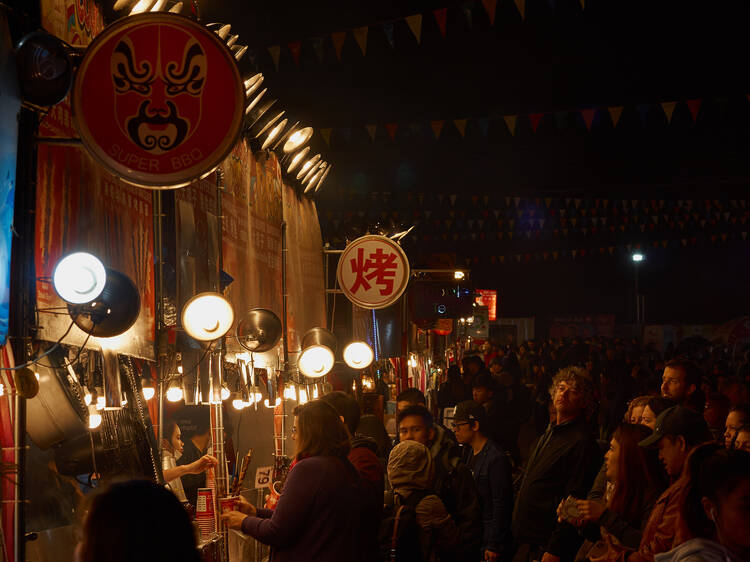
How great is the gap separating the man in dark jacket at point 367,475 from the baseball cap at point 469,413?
100cm

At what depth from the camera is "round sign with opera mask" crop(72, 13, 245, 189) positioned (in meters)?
5.16

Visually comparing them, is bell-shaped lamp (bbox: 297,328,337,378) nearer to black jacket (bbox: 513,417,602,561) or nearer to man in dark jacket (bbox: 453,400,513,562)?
man in dark jacket (bbox: 453,400,513,562)

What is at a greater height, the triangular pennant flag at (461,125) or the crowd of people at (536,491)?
the triangular pennant flag at (461,125)

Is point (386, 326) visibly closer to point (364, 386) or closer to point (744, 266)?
point (364, 386)

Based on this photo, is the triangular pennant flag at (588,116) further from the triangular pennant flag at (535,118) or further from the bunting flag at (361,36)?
the bunting flag at (361,36)

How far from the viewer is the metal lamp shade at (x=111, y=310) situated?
5.46 meters

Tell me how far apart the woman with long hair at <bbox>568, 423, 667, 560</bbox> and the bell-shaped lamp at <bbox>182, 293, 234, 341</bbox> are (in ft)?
12.0

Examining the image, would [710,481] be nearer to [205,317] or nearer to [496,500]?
[496,500]

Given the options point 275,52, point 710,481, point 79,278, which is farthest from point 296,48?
point 710,481

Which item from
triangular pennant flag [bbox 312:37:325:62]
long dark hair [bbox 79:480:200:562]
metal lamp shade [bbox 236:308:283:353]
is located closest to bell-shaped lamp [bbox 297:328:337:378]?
metal lamp shade [bbox 236:308:283:353]

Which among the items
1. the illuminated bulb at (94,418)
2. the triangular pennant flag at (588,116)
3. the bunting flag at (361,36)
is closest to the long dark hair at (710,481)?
the illuminated bulb at (94,418)

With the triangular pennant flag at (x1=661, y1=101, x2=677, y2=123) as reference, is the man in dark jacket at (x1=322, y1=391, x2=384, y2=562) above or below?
below

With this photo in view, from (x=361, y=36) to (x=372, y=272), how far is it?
415 cm

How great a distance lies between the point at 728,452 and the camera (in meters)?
3.39
